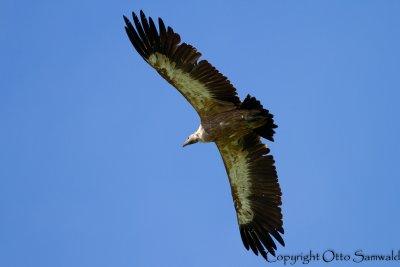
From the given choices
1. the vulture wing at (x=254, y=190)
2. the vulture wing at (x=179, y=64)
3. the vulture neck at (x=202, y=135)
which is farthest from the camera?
the vulture wing at (x=254, y=190)

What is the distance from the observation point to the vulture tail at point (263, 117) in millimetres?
13758

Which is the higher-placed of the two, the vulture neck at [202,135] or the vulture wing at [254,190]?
the vulture neck at [202,135]

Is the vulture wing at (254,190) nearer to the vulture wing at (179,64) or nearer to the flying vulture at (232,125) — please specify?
the flying vulture at (232,125)

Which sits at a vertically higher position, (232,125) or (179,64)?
(179,64)

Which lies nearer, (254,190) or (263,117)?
(263,117)

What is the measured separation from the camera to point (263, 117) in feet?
45.5

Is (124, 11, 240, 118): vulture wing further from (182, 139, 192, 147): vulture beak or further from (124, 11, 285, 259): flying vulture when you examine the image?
(182, 139, 192, 147): vulture beak

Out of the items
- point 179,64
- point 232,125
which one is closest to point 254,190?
point 232,125

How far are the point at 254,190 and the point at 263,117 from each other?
6.57 ft

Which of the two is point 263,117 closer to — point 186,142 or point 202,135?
point 202,135

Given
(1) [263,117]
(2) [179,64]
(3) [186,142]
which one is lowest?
(3) [186,142]

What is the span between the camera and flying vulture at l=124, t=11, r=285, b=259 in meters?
13.7

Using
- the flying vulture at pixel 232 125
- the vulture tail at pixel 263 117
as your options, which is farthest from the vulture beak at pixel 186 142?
the vulture tail at pixel 263 117

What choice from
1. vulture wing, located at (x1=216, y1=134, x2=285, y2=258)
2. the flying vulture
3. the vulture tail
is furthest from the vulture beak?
the vulture tail
